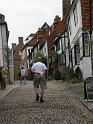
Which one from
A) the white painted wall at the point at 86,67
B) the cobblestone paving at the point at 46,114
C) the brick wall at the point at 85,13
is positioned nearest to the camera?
the cobblestone paving at the point at 46,114

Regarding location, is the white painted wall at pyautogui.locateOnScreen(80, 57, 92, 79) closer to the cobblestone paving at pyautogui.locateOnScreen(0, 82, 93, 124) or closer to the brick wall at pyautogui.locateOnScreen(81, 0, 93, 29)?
the brick wall at pyautogui.locateOnScreen(81, 0, 93, 29)

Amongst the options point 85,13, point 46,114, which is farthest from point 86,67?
point 46,114

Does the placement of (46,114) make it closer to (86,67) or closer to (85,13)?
(86,67)

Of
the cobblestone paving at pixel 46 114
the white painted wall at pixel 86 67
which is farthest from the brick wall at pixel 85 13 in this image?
the cobblestone paving at pixel 46 114

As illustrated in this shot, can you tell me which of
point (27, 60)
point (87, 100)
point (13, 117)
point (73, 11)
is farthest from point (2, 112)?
point (27, 60)

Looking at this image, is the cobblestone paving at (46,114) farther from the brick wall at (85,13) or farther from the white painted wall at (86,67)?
the brick wall at (85,13)

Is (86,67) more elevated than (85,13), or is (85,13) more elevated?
(85,13)

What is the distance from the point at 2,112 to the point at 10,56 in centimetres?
4148

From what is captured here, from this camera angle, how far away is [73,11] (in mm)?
42000

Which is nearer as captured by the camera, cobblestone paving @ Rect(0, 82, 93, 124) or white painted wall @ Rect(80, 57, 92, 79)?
cobblestone paving @ Rect(0, 82, 93, 124)

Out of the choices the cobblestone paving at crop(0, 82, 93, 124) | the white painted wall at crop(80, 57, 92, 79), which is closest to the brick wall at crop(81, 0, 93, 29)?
the white painted wall at crop(80, 57, 92, 79)

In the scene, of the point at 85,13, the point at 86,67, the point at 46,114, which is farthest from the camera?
the point at 86,67

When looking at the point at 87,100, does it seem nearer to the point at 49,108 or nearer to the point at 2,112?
the point at 49,108

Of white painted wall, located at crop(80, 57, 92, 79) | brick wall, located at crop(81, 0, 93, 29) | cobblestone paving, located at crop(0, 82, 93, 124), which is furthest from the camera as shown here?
white painted wall, located at crop(80, 57, 92, 79)
